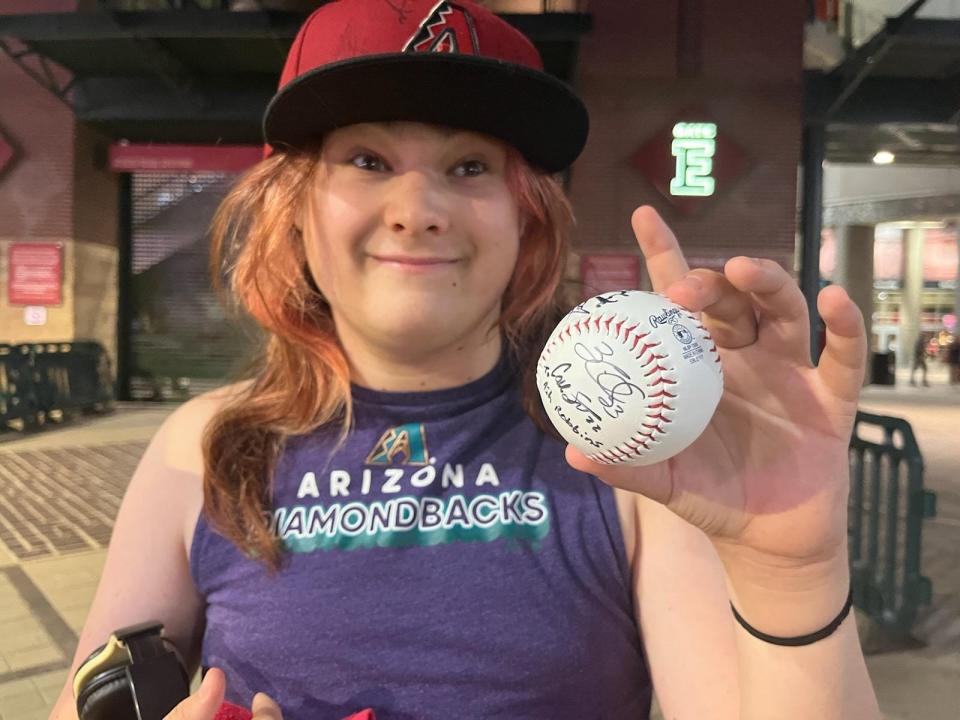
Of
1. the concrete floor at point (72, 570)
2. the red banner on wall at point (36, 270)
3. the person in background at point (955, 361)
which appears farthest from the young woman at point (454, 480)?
the person in background at point (955, 361)

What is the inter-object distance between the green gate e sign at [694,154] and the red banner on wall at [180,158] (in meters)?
5.25

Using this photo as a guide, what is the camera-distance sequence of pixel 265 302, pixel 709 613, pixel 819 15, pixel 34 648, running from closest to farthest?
pixel 709 613 → pixel 265 302 → pixel 34 648 → pixel 819 15

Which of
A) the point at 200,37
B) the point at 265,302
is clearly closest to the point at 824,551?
the point at 265,302

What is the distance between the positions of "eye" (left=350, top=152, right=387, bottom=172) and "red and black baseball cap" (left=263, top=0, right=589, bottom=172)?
0.06m

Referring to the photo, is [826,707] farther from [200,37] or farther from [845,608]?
[200,37]

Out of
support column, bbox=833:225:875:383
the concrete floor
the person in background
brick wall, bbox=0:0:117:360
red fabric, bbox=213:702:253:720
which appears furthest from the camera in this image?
the person in background

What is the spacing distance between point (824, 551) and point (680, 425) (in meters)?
0.25

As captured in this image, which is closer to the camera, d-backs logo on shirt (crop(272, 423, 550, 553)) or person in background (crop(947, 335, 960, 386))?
d-backs logo on shirt (crop(272, 423, 550, 553))

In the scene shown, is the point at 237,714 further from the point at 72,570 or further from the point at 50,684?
the point at 72,570

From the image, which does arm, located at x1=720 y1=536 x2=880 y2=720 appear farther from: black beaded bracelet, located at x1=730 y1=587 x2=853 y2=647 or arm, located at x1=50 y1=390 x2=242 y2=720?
arm, located at x1=50 y1=390 x2=242 y2=720

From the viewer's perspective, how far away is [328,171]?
1.27 metres

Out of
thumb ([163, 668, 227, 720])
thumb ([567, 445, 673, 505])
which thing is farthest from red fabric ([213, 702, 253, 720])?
thumb ([567, 445, 673, 505])

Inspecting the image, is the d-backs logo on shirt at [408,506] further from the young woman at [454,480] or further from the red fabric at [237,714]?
the red fabric at [237,714]
